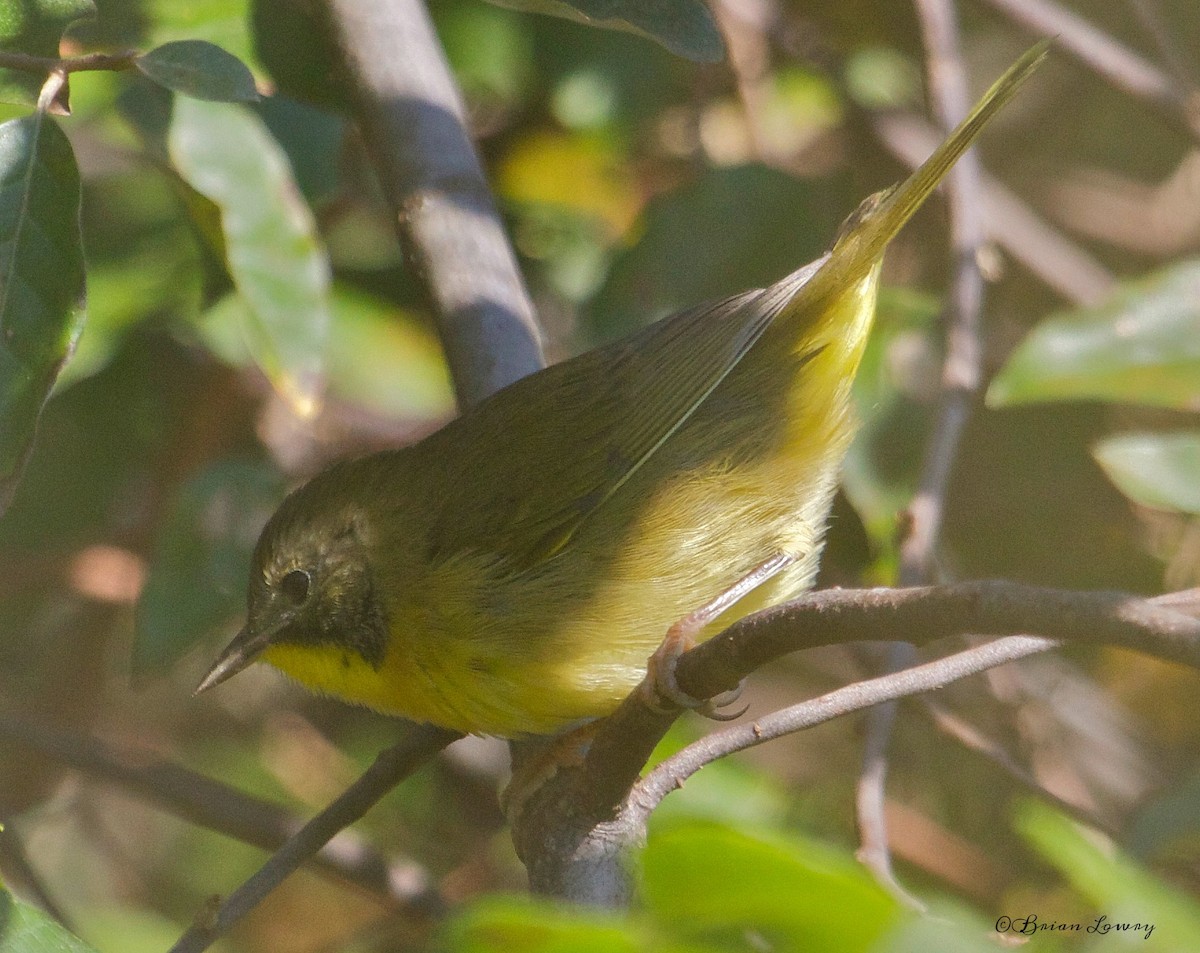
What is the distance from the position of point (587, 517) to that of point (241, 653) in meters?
0.80

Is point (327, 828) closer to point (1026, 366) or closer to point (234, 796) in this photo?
point (234, 796)

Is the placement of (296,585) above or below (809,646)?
below

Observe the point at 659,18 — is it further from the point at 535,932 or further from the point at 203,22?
the point at 535,932

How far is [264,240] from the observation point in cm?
297

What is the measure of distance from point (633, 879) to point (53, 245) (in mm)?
1376

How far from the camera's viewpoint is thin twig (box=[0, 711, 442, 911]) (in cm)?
312

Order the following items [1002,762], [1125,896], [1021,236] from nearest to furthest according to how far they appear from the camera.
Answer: [1125,896]
[1002,762]
[1021,236]

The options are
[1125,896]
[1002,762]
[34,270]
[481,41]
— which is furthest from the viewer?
[481,41]

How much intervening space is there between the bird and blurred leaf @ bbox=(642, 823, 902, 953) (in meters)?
1.67

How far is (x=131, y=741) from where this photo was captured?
4594mm

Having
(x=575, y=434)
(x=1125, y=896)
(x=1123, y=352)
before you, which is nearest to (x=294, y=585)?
(x=575, y=434)

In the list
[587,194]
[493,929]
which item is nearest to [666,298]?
[587,194]

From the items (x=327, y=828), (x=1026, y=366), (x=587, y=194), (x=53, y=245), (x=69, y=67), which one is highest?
(x=69, y=67)

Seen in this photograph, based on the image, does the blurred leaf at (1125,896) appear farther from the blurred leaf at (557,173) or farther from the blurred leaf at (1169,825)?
the blurred leaf at (557,173)
